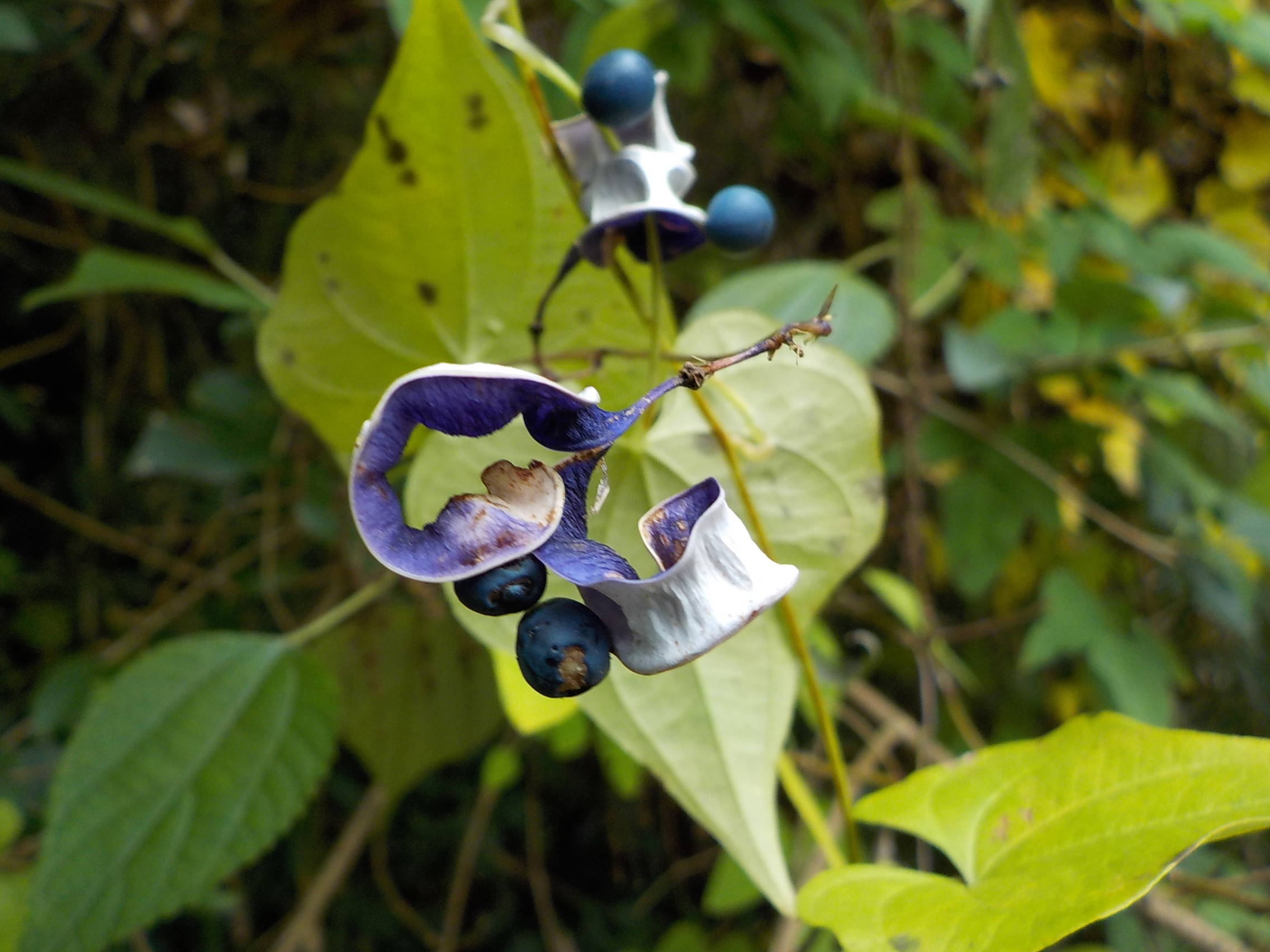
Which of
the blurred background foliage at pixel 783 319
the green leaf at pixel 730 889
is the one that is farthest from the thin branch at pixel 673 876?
the green leaf at pixel 730 889

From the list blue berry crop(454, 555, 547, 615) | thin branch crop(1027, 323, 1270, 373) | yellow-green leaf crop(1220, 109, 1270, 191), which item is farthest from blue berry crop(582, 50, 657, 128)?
yellow-green leaf crop(1220, 109, 1270, 191)

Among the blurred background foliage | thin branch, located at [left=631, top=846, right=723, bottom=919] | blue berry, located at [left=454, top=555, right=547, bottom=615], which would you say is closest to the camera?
A: blue berry, located at [left=454, top=555, right=547, bottom=615]

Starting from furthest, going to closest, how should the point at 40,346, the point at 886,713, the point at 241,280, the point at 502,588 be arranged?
the point at 40,346
the point at 886,713
the point at 241,280
the point at 502,588

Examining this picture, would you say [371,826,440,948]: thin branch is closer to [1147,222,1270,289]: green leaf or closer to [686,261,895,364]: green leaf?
[686,261,895,364]: green leaf

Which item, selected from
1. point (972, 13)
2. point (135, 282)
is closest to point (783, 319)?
point (972, 13)

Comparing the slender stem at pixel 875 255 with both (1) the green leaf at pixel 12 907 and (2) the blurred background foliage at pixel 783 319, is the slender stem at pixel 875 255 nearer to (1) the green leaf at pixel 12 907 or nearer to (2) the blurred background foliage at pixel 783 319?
(2) the blurred background foliage at pixel 783 319

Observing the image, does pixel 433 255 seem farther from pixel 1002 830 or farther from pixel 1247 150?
pixel 1247 150
